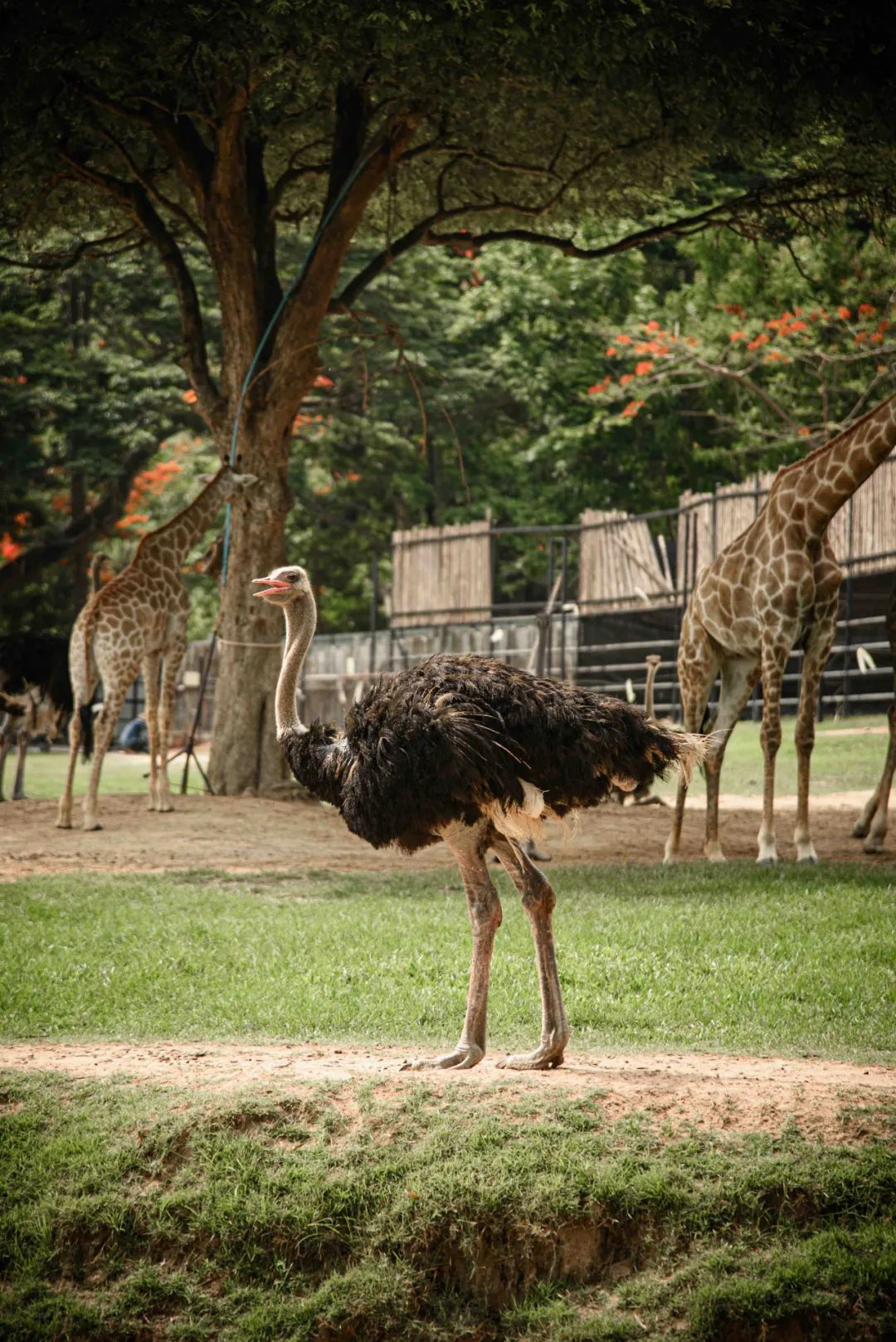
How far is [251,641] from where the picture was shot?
15.5 meters

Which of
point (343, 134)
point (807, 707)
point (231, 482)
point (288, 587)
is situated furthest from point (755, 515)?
point (288, 587)

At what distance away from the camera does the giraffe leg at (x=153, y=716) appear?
14.7m

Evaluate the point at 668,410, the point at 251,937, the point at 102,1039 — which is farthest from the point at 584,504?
the point at 102,1039

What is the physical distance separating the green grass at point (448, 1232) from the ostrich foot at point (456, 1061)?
1.80ft

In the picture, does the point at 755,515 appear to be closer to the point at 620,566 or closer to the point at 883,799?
the point at 620,566

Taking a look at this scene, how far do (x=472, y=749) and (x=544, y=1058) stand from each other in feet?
4.60

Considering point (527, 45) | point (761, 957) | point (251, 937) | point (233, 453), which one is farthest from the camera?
point (233, 453)

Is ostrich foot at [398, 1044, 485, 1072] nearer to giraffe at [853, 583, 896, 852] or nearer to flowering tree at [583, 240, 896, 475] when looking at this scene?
giraffe at [853, 583, 896, 852]

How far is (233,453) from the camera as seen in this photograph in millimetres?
15656

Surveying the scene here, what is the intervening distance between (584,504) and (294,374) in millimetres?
13754

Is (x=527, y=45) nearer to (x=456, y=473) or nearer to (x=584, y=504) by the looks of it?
(x=584, y=504)

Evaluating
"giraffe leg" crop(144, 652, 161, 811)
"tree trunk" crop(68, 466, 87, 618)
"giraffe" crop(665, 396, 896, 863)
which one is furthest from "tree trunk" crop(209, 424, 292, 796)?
"tree trunk" crop(68, 466, 87, 618)

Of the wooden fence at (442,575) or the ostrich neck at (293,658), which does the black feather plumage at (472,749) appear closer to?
the ostrich neck at (293,658)

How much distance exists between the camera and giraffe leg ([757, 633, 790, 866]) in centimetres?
1141
